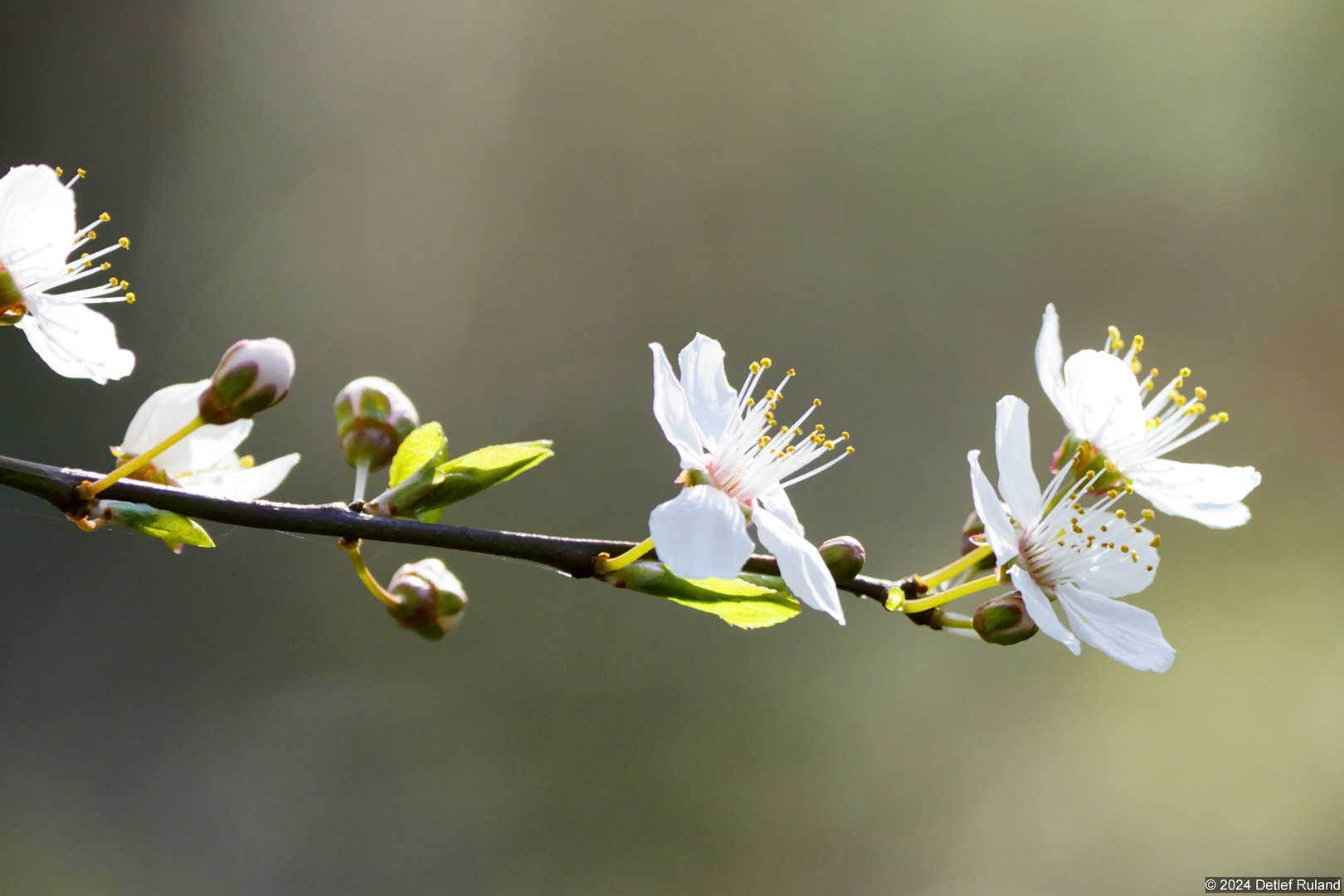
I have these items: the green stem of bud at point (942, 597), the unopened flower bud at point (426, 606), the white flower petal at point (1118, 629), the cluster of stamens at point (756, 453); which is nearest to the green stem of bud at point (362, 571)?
the unopened flower bud at point (426, 606)

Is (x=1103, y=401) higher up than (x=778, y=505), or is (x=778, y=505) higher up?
(x=1103, y=401)

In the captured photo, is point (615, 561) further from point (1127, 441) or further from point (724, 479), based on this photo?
point (1127, 441)

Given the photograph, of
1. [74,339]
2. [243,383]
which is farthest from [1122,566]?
[74,339]

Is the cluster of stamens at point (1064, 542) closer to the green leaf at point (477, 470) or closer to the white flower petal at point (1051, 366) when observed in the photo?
the white flower petal at point (1051, 366)

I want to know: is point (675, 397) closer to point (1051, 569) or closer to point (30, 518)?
point (1051, 569)

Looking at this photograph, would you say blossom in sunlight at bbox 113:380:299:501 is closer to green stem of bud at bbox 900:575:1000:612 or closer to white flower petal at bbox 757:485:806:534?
white flower petal at bbox 757:485:806:534

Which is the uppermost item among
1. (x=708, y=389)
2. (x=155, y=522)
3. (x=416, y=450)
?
(x=708, y=389)
